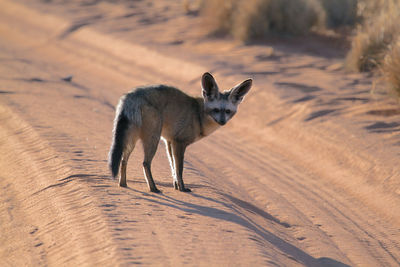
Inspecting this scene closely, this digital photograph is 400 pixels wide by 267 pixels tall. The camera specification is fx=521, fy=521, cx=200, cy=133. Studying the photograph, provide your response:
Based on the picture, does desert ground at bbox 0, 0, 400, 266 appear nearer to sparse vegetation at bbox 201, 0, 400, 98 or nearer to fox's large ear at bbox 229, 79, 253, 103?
fox's large ear at bbox 229, 79, 253, 103

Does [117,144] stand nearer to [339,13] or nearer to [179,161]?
[179,161]

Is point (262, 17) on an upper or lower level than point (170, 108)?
upper

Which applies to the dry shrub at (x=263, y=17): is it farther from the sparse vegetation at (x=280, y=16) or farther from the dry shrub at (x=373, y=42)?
the dry shrub at (x=373, y=42)

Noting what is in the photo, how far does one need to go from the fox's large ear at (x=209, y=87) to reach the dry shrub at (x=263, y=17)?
1134 centimetres

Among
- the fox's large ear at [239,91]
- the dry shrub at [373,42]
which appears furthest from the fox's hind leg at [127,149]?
the dry shrub at [373,42]

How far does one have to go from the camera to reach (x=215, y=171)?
335 inches

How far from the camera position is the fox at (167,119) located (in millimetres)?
5855

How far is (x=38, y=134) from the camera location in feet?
25.8

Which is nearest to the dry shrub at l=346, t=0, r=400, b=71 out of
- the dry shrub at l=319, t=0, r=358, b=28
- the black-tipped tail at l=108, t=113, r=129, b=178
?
the dry shrub at l=319, t=0, r=358, b=28

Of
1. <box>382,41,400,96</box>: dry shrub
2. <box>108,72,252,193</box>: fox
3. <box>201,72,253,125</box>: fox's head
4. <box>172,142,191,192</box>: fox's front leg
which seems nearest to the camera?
<box>108,72,252,193</box>: fox

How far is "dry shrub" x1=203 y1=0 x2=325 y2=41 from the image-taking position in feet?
59.3

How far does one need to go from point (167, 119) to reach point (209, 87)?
765 millimetres

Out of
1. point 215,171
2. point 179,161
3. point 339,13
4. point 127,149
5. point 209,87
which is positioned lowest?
point 215,171

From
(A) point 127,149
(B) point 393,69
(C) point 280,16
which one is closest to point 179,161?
(A) point 127,149
